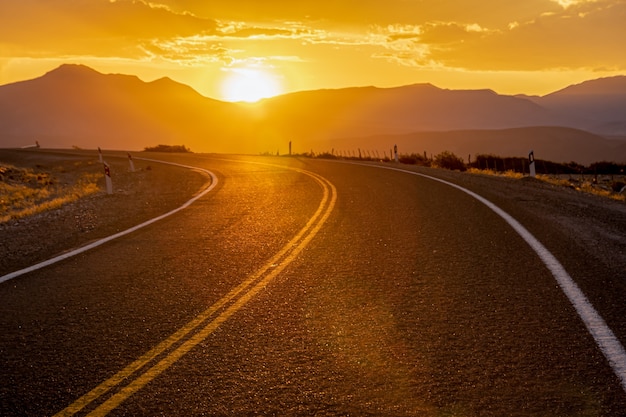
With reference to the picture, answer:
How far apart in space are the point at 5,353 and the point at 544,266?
5647 millimetres

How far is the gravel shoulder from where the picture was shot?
32.6 ft

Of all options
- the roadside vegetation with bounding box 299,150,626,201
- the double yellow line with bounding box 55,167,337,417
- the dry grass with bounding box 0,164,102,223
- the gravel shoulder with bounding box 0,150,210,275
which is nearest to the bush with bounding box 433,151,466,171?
the roadside vegetation with bounding box 299,150,626,201

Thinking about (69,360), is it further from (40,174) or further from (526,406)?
(40,174)

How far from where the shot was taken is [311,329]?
5.29m

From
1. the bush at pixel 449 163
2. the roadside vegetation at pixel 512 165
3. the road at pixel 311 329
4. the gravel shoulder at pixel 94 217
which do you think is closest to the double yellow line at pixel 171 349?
the road at pixel 311 329

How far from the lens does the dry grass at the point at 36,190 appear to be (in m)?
17.5

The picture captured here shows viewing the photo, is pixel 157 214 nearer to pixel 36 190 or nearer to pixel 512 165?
pixel 36 190

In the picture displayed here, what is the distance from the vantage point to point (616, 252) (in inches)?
324

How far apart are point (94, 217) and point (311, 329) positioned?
952 centimetres

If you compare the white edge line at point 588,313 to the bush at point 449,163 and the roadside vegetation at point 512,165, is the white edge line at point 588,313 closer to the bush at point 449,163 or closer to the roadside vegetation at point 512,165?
the bush at point 449,163

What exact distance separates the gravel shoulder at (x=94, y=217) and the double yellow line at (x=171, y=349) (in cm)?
350

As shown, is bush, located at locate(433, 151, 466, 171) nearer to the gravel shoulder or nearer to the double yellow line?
the gravel shoulder

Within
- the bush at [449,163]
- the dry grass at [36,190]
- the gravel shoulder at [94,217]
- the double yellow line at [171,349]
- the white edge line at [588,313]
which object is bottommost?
the dry grass at [36,190]

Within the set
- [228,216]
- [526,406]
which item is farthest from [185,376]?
[228,216]
